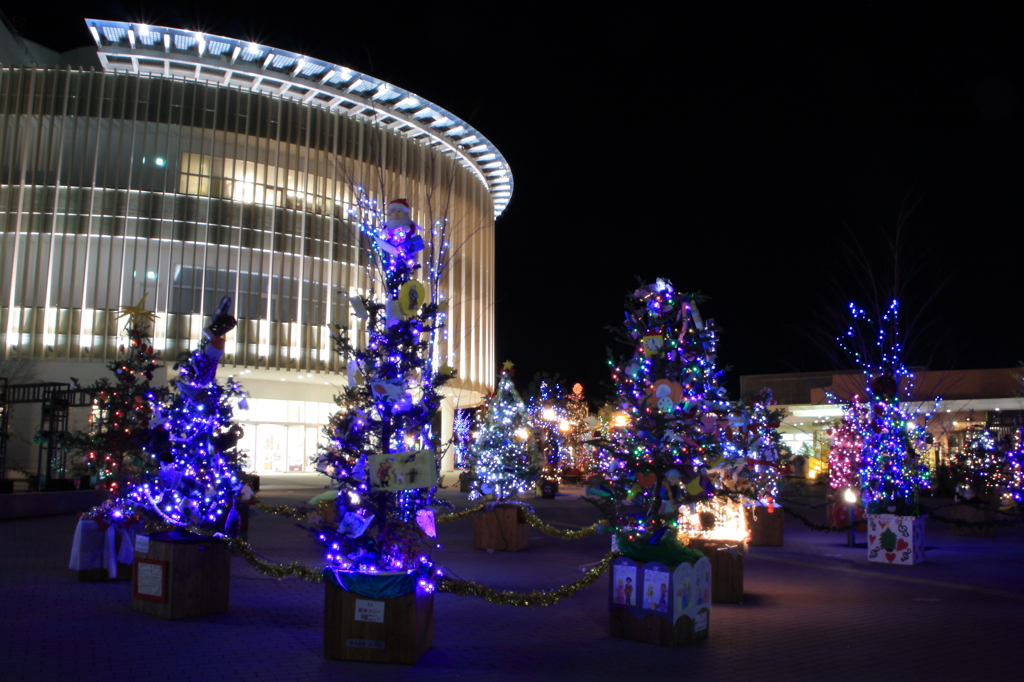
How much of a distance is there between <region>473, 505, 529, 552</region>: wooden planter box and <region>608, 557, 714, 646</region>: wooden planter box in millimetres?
6425

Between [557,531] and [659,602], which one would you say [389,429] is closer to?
[659,602]

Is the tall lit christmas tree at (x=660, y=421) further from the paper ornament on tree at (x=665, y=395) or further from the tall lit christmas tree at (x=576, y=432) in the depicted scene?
the tall lit christmas tree at (x=576, y=432)

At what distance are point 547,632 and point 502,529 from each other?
20.8ft

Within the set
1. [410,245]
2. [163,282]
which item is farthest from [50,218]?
[410,245]

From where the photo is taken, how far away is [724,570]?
31.1 feet

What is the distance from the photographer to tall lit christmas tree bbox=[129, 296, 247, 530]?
869 cm

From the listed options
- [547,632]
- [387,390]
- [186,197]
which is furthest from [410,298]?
[186,197]

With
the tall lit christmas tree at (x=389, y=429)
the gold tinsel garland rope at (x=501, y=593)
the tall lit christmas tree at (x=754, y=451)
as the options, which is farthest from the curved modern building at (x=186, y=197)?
the gold tinsel garland rope at (x=501, y=593)

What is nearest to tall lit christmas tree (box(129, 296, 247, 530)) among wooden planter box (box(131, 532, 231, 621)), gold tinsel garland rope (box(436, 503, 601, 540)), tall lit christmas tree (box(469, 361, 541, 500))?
wooden planter box (box(131, 532, 231, 621))

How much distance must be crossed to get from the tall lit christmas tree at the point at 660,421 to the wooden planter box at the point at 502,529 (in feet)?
17.2

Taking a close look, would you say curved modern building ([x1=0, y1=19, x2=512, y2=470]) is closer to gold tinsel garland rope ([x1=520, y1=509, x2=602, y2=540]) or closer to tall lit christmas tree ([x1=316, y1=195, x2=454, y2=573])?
gold tinsel garland rope ([x1=520, y1=509, x2=602, y2=540])

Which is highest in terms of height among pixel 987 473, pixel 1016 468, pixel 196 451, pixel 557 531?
pixel 196 451

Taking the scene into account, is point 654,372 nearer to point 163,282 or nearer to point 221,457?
point 221,457

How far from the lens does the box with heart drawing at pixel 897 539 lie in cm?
1291
